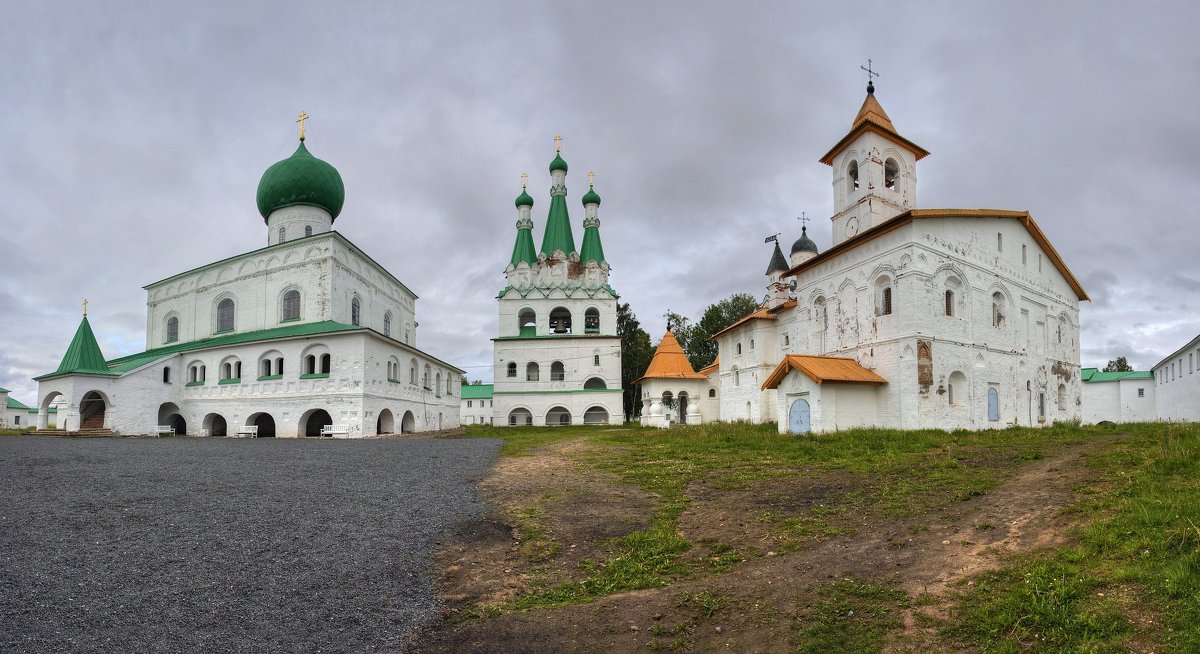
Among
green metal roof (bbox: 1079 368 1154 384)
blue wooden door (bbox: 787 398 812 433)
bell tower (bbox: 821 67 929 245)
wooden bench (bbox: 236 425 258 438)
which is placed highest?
bell tower (bbox: 821 67 929 245)

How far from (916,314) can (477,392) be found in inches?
1925

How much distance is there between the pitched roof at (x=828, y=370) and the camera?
1972 centimetres

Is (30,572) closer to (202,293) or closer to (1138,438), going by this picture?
(1138,438)

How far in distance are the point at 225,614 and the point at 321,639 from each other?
Result: 3.04ft

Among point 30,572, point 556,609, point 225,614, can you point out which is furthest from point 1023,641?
point 30,572

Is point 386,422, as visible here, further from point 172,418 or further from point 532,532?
point 532,532

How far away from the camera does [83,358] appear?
27828 mm

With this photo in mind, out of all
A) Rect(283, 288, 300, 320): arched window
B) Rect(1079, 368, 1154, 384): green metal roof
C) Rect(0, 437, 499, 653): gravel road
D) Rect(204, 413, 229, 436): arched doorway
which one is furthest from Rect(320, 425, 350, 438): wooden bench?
Rect(1079, 368, 1154, 384): green metal roof

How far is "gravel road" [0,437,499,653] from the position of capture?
4918mm

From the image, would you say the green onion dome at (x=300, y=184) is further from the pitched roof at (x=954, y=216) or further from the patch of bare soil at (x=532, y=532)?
the patch of bare soil at (x=532, y=532)

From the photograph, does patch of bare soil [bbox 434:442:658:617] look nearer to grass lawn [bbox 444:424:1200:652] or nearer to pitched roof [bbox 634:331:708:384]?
grass lawn [bbox 444:424:1200:652]

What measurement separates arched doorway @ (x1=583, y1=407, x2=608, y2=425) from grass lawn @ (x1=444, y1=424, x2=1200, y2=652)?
3029 cm

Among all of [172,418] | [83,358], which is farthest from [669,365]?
[83,358]

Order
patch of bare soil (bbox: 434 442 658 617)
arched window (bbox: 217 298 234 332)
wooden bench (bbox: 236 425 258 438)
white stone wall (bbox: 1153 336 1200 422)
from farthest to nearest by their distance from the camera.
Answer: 1. arched window (bbox: 217 298 234 332)
2. white stone wall (bbox: 1153 336 1200 422)
3. wooden bench (bbox: 236 425 258 438)
4. patch of bare soil (bbox: 434 442 658 617)
